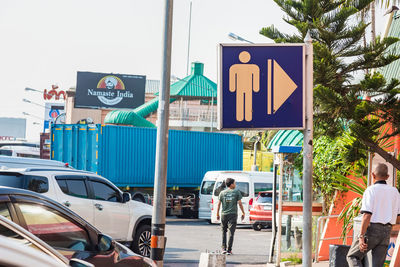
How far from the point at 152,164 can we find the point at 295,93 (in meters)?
20.3

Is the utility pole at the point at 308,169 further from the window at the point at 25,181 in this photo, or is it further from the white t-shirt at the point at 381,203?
the window at the point at 25,181

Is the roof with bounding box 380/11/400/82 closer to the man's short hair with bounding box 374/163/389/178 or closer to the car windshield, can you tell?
the man's short hair with bounding box 374/163/389/178

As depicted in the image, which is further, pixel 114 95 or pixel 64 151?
pixel 114 95

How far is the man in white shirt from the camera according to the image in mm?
7672

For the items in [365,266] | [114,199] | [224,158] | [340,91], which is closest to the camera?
[365,266]

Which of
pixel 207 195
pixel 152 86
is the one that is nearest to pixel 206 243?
pixel 207 195

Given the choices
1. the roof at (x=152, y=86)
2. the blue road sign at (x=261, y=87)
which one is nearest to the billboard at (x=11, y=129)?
the roof at (x=152, y=86)

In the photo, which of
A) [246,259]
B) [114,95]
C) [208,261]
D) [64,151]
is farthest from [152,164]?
[114,95]

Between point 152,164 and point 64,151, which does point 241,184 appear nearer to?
point 152,164

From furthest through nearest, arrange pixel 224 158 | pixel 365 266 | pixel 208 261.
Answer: pixel 224 158
pixel 208 261
pixel 365 266

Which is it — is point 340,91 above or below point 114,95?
below

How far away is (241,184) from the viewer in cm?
2380

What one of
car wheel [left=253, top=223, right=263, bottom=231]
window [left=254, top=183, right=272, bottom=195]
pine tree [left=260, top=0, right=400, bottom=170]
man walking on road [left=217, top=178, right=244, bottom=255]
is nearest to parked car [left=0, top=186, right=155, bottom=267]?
pine tree [left=260, top=0, right=400, bottom=170]

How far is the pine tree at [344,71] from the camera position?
30.7ft
